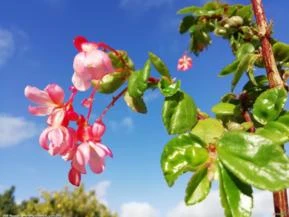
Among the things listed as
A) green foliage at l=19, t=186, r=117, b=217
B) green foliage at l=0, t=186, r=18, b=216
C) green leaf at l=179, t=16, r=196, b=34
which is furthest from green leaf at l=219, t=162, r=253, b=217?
green foliage at l=0, t=186, r=18, b=216

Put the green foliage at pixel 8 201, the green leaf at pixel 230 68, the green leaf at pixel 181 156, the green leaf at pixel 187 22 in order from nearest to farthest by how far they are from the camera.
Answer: the green leaf at pixel 181 156
the green leaf at pixel 230 68
the green leaf at pixel 187 22
the green foliage at pixel 8 201

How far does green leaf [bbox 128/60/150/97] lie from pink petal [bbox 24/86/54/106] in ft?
0.54

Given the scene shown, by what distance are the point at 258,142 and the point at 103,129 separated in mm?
293

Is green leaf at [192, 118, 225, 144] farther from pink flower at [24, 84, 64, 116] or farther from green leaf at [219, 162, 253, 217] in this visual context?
pink flower at [24, 84, 64, 116]

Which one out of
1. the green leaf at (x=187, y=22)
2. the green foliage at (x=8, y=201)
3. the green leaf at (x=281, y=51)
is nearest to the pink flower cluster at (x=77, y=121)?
the green leaf at (x=281, y=51)

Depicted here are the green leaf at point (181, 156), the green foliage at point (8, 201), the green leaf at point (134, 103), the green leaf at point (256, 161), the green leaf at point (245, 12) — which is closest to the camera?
the green leaf at point (256, 161)

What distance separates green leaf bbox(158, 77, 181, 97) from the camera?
2.86ft

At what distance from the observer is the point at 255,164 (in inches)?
29.1

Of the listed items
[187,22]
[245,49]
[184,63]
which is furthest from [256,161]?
[184,63]

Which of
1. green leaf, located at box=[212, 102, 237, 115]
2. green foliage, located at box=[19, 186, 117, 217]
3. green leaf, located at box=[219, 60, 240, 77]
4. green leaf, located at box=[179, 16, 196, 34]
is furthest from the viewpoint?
green foliage, located at box=[19, 186, 117, 217]

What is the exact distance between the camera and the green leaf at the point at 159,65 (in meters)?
0.87

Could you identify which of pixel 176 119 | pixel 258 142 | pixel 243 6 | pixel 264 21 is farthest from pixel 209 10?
pixel 258 142

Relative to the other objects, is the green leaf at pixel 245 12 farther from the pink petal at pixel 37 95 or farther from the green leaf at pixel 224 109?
the pink petal at pixel 37 95

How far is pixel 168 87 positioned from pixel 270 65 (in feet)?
0.89
